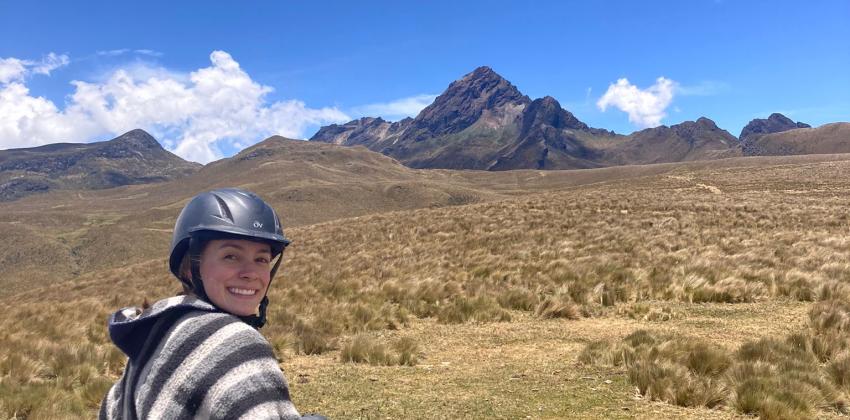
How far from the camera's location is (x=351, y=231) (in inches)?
1303

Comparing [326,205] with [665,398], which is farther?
[326,205]

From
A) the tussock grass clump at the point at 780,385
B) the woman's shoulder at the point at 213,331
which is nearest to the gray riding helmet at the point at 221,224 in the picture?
the woman's shoulder at the point at 213,331

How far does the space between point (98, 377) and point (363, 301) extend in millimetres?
6753

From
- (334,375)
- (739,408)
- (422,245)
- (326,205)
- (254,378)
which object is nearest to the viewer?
(254,378)

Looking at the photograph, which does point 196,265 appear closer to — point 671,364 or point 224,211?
point 224,211

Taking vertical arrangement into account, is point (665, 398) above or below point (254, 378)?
below

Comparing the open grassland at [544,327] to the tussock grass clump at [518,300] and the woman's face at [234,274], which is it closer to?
the tussock grass clump at [518,300]

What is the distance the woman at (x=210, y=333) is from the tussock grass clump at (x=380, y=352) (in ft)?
20.2

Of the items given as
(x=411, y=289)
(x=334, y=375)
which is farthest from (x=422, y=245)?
(x=334, y=375)

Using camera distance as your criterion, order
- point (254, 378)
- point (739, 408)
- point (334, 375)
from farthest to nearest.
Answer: point (334, 375)
point (739, 408)
point (254, 378)

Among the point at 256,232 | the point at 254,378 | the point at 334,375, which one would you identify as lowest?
the point at 334,375

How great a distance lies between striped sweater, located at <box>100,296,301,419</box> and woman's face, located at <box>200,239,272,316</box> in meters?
0.38

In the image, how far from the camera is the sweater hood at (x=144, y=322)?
2.56 m

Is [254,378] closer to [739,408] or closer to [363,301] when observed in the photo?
[739,408]
